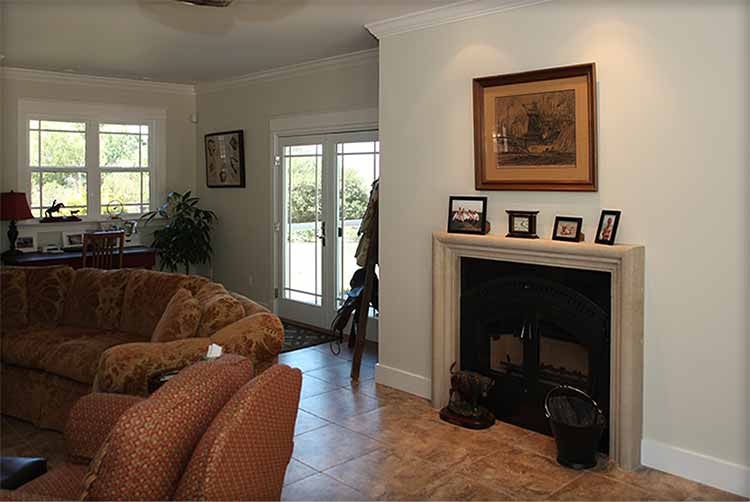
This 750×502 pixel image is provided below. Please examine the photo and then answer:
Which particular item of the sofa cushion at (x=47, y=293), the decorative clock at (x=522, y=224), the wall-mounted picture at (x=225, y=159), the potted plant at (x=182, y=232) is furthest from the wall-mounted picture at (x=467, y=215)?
the potted plant at (x=182, y=232)

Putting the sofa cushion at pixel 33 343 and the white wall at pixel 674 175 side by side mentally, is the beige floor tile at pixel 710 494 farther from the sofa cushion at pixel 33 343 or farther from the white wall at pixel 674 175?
the sofa cushion at pixel 33 343

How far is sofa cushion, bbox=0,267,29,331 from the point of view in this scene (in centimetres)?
453

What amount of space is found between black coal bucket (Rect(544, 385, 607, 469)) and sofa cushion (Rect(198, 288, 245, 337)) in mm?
1746

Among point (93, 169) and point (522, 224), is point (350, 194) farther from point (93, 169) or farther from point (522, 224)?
point (93, 169)

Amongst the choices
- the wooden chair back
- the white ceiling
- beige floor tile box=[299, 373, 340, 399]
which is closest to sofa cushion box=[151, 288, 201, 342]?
beige floor tile box=[299, 373, 340, 399]

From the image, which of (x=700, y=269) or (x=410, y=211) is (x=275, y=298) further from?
(x=700, y=269)

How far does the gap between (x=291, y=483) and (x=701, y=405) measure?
1985mm

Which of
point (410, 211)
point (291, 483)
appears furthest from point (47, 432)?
point (410, 211)

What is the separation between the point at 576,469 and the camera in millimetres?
3328

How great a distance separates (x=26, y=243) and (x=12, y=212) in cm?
48

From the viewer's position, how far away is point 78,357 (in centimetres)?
391

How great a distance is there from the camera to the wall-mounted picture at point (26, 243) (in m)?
6.58

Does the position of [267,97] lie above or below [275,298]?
above

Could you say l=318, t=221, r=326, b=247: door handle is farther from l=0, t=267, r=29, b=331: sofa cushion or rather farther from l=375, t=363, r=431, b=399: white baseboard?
l=0, t=267, r=29, b=331: sofa cushion
